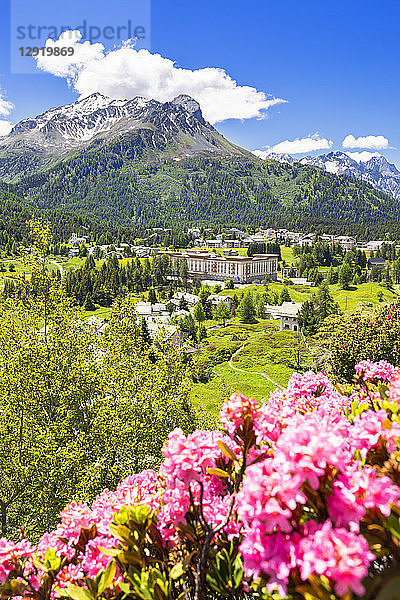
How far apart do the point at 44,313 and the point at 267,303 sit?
7292 cm

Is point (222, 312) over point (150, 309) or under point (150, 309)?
under

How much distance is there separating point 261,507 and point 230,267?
119608 millimetres

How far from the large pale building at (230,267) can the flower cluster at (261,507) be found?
114m

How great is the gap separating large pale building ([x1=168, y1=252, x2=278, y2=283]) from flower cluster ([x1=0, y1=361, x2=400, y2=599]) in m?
114

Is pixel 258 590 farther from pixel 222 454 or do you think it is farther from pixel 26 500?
pixel 26 500

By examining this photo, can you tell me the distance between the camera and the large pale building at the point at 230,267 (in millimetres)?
117500

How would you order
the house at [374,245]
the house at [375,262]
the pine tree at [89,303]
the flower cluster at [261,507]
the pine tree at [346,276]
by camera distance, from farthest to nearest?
the house at [374,245]
the house at [375,262]
the pine tree at [346,276]
the pine tree at [89,303]
the flower cluster at [261,507]

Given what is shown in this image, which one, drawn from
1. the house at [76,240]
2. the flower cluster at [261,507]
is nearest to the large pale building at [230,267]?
the house at [76,240]

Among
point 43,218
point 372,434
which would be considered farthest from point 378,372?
point 43,218

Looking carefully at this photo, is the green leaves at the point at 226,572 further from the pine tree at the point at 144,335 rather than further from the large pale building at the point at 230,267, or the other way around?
the large pale building at the point at 230,267

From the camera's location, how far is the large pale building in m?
118

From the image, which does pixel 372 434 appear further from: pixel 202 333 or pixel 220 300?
pixel 220 300

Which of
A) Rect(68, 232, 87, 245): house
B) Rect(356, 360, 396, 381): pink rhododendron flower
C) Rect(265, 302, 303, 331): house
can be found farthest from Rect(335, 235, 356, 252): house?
Rect(356, 360, 396, 381): pink rhododendron flower

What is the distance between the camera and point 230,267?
12056cm
